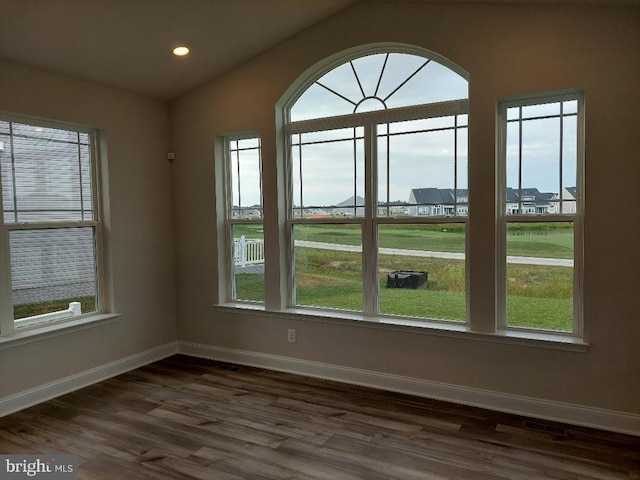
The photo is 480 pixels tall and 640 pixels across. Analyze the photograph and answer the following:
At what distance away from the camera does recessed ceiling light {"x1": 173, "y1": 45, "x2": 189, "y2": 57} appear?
355 centimetres

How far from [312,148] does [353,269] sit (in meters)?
1.13

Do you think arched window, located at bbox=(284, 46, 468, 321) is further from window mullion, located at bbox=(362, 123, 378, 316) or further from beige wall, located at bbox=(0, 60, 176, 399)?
beige wall, located at bbox=(0, 60, 176, 399)

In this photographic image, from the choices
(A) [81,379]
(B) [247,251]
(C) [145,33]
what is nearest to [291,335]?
(B) [247,251]

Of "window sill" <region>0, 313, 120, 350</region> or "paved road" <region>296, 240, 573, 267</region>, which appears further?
"window sill" <region>0, 313, 120, 350</region>

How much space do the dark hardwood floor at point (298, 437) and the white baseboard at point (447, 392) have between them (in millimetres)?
86

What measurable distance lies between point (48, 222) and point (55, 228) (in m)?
0.08

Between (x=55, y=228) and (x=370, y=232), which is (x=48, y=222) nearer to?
(x=55, y=228)

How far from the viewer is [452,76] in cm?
333

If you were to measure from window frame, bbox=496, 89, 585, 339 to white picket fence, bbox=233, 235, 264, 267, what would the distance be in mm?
2084

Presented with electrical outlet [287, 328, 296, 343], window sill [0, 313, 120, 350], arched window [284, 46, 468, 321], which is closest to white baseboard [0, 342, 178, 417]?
window sill [0, 313, 120, 350]

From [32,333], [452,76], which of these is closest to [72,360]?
[32,333]

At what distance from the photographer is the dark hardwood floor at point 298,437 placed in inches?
96.9

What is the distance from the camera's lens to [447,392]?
3.34 metres

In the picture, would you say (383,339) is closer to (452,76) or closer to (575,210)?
(575,210)
